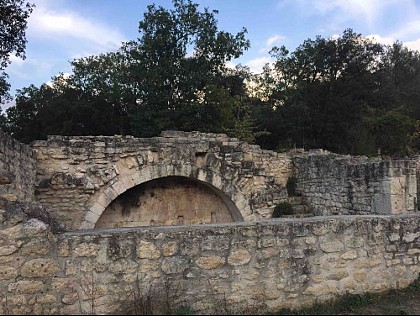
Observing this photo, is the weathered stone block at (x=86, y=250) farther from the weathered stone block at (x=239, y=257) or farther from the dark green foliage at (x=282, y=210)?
the dark green foliage at (x=282, y=210)

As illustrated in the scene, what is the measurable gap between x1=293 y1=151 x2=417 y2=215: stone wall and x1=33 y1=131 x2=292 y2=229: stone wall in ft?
3.03

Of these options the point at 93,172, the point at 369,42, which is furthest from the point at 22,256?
the point at 369,42

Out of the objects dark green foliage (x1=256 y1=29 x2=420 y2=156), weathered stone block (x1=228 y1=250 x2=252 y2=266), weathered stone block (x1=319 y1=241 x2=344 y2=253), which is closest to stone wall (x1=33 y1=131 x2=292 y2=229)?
weathered stone block (x1=228 y1=250 x2=252 y2=266)

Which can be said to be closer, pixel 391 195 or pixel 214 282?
pixel 214 282

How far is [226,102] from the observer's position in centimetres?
2133

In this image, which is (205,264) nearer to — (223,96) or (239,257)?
(239,257)

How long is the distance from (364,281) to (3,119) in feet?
102

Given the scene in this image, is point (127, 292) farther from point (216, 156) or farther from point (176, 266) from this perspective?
point (216, 156)

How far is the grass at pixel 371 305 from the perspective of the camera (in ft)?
11.8

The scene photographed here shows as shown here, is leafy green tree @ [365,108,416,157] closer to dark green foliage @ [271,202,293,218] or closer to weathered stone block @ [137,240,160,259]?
dark green foliage @ [271,202,293,218]

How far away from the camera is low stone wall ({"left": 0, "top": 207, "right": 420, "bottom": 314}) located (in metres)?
3.28

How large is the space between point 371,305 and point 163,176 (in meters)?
6.33

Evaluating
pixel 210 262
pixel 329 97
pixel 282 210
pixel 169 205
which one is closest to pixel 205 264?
pixel 210 262

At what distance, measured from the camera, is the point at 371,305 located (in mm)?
3775
